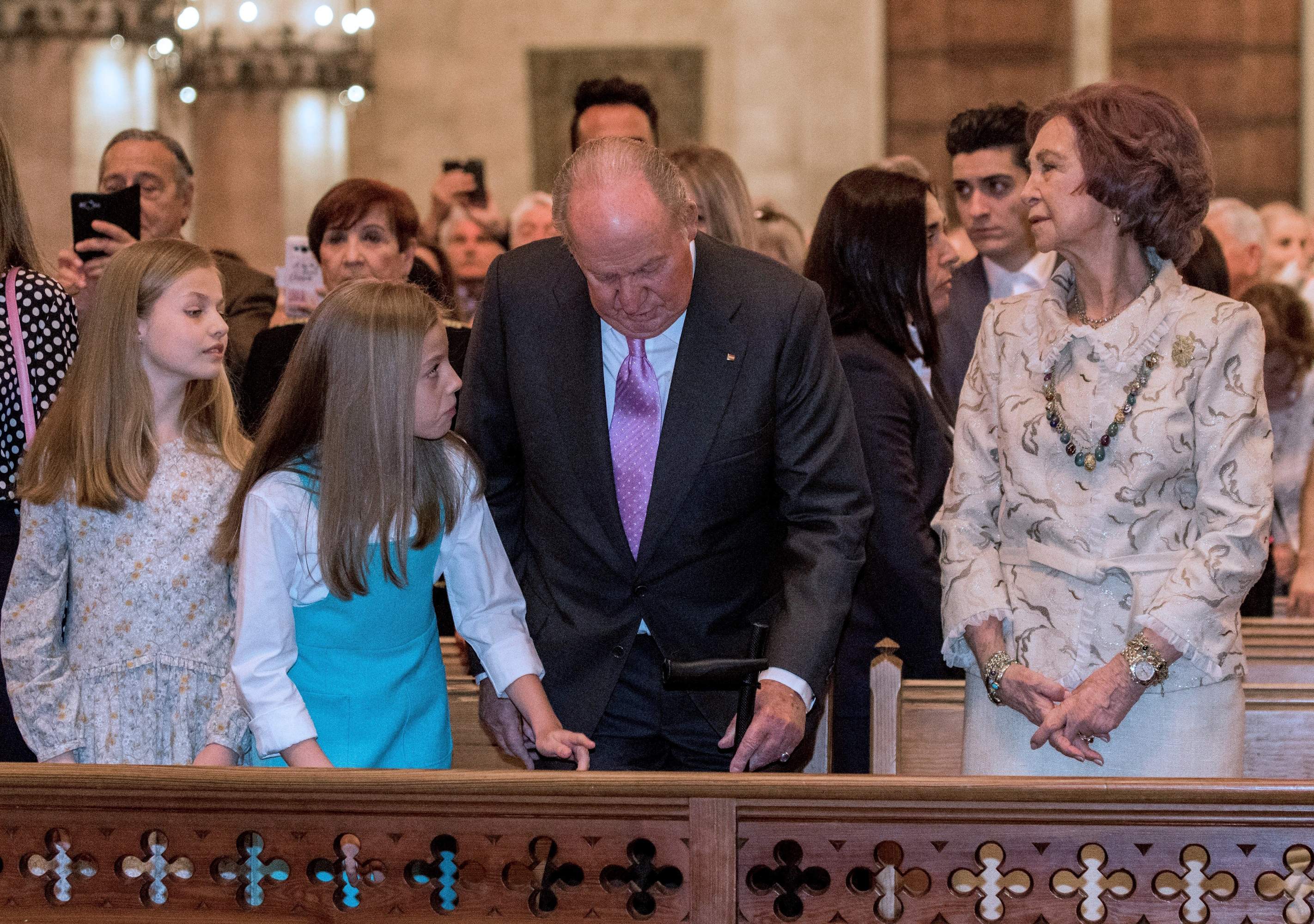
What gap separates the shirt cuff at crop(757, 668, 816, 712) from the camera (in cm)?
299

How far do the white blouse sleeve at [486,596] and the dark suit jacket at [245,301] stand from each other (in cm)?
238

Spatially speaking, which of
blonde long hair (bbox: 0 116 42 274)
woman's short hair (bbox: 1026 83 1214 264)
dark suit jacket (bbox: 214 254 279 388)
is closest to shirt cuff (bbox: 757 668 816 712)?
woman's short hair (bbox: 1026 83 1214 264)

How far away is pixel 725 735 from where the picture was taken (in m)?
3.04

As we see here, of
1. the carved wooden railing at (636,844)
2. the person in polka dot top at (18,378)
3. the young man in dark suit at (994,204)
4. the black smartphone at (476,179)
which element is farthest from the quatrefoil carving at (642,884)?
the black smartphone at (476,179)

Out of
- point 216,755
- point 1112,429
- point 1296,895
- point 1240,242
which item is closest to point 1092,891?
point 1296,895

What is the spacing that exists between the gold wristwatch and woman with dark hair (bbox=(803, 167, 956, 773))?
1078 mm

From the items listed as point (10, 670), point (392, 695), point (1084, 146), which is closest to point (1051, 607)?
point (1084, 146)

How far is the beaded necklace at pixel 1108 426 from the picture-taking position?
9.73ft

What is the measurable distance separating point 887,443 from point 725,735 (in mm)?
1174

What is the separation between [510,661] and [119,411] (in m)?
1.07

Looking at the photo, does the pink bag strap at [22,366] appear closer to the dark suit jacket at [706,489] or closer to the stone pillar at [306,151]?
the dark suit jacket at [706,489]

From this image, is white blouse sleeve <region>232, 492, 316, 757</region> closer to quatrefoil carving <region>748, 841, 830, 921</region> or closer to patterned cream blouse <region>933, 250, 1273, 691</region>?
quatrefoil carving <region>748, 841, 830, 921</region>

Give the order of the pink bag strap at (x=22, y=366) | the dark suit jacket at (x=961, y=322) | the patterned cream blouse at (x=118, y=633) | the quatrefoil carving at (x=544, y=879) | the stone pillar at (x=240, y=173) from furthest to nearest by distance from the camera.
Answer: the stone pillar at (x=240, y=173)
the dark suit jacket at (x=961, y=322)
the pink bag strap at (x=22, y=366)
the patterned cream blouse at (x=118, y=633)
the quatrefoil carving at (x=544, y=879)

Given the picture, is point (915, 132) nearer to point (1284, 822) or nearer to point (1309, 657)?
point (1309, 657)
